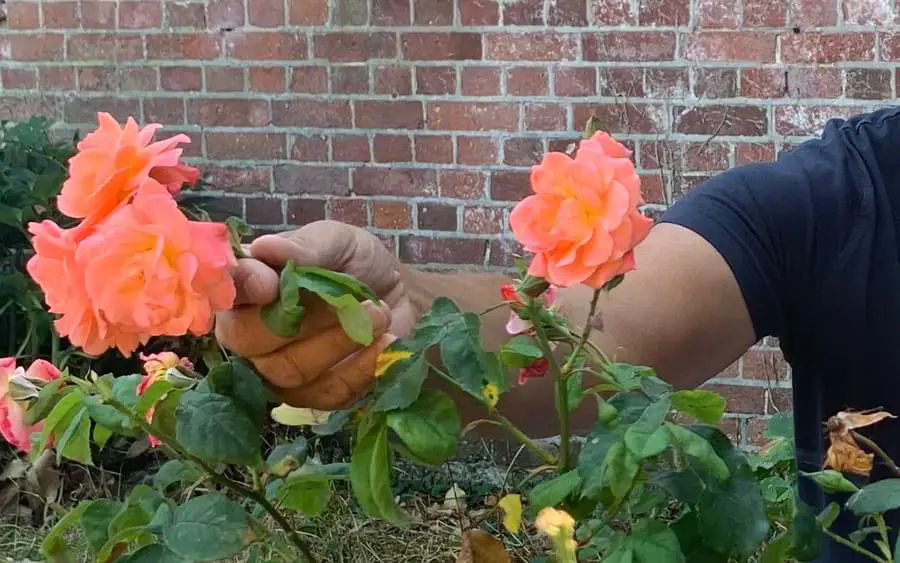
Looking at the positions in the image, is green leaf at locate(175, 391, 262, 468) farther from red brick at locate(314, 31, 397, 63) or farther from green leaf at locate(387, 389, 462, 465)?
red brick at locate(314, 31, 397, 63)

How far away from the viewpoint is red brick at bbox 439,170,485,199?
2184mm

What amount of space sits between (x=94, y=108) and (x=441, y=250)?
3.05 feet

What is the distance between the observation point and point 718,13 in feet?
6.59

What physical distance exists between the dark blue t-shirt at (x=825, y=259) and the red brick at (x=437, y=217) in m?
1.18

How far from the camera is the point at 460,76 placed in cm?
216

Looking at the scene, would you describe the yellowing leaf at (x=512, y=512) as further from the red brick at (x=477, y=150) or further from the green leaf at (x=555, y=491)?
the red brick at (x=477, y=150)

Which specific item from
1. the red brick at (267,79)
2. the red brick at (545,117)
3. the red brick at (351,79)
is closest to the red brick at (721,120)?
the red brick at (545,117)

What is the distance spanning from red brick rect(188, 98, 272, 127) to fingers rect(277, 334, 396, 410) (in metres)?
1.82

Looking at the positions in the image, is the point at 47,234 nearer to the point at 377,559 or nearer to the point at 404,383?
the point at 404,383

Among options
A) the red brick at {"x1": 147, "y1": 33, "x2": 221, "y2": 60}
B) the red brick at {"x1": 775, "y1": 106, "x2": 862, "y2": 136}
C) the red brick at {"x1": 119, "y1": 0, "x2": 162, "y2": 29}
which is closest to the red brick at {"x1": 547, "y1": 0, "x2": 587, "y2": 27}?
the red brick at {"x1": 775, "y1": 106, "x2": 862, "y2": 136}

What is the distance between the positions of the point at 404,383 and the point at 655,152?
5.57 feet

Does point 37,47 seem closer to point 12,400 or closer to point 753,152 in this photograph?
point 753,152

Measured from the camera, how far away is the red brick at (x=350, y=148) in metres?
2.24

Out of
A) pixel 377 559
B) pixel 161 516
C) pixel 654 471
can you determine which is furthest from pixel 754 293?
pixel 377 559
